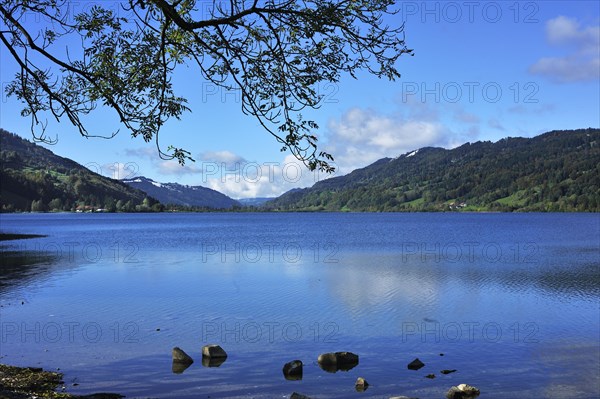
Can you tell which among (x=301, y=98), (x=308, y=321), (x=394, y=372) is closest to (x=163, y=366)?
(x=394, y=372)

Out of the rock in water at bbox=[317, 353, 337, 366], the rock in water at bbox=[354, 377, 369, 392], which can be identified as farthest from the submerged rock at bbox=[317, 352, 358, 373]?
the rock in water at bbox=[354, 377, 369, 392]

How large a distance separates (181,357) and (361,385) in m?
7.70

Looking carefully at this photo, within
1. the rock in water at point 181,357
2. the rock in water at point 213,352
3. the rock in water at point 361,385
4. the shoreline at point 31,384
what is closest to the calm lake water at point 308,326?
the rock in water at point 361,385

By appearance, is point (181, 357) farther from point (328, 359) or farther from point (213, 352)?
point (328, 359)

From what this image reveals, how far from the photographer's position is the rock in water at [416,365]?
2167 cm

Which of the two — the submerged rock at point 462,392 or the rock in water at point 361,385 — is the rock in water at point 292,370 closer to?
the rock in water at point 361,385

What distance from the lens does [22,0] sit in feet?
47.4

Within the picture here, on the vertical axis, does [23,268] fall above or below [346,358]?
above

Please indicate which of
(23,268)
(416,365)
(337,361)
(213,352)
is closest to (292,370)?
(337,361)

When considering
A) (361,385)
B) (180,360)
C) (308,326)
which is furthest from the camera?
(308,326)

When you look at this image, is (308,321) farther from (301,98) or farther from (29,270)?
(29,270)

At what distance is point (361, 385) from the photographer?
19.3 m

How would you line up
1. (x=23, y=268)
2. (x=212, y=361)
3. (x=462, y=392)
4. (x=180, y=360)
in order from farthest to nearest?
1. (x=23, y=268)
2. (x=212, y=361)
3. (x=180, y=360)
4. (x=462, y=392)

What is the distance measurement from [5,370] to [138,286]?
26078 millimetres
